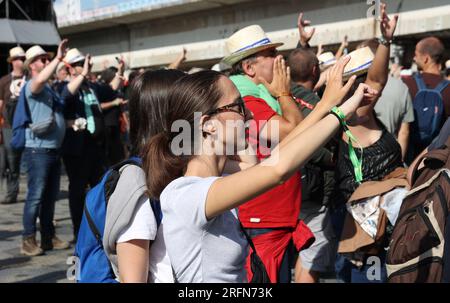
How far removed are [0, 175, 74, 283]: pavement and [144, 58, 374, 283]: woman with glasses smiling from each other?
276 centimetres

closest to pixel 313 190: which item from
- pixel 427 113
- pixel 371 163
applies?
pixel 371 163

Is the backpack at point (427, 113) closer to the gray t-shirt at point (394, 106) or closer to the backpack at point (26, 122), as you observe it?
the gray t-shirt at point (394, 106)

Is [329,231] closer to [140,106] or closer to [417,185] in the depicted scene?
[417,185]

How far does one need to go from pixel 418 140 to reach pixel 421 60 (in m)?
0.83

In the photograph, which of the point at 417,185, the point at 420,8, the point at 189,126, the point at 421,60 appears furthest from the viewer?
the point at 420,8

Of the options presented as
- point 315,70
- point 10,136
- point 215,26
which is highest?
point 315,70

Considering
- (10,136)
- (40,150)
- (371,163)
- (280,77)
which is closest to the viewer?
(280,77)

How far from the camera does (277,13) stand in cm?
1666

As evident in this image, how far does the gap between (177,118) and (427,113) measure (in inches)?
135

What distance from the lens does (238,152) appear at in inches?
94.7

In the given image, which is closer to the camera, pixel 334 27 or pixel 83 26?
pixel 334 27

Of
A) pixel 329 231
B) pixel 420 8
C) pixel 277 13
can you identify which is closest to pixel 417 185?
pixel 329 231

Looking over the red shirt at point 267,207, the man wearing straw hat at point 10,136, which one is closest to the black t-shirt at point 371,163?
the red shirt at point 267,207

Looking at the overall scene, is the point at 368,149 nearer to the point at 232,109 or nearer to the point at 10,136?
the point at 232,109
